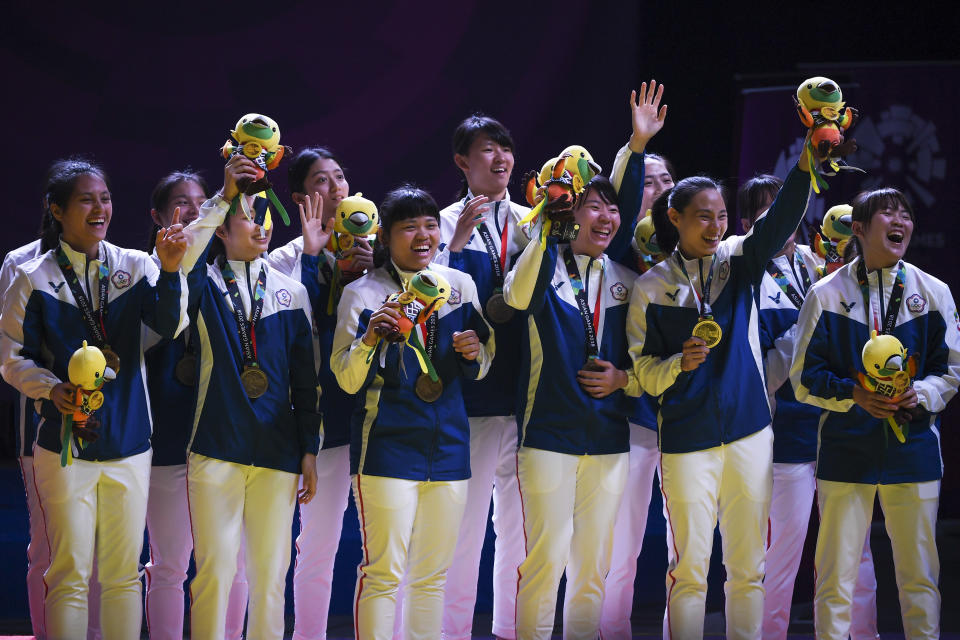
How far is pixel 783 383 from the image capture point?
167 inches

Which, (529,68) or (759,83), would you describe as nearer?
(759,83)

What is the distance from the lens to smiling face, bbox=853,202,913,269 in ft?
12.6

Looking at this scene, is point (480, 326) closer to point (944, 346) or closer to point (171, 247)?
point (171, 247)

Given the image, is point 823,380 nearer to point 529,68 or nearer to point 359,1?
point 529,68

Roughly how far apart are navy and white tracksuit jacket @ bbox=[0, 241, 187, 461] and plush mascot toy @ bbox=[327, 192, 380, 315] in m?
0.59

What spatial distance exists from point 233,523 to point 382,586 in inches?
19.9

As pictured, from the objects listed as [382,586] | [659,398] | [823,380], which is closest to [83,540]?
[382,586]

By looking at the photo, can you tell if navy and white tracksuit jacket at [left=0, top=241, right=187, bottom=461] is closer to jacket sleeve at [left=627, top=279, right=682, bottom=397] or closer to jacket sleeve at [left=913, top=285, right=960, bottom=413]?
jacket sleeve at [left=627, top=279, right=682, bottom=397]

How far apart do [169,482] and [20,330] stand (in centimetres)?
71

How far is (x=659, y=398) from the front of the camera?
12.7 feet

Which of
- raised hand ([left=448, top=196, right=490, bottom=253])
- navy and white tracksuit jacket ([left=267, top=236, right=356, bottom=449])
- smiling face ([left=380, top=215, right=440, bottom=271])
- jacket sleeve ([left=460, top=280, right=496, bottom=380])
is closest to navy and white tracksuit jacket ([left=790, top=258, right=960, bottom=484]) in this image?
jacket sleeve ([left=460, top=280, right=496, bottom=380])

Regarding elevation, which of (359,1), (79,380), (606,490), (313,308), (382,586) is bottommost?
(382,586)

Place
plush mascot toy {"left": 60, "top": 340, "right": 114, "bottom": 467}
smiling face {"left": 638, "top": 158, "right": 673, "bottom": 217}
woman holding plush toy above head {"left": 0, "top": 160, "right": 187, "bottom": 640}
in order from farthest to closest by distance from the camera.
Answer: smiling face {"left": 638, "top": 158, "right": 673, "bottom": 217}, woman holding plush toy above head {"left": 0, "top": 160, "right": 187, "bottom": 640}, plush mascot toy {"left": 60, "top": 340, "right": 114, "bottom": 467}

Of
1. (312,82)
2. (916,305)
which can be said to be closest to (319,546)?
(916,305)
